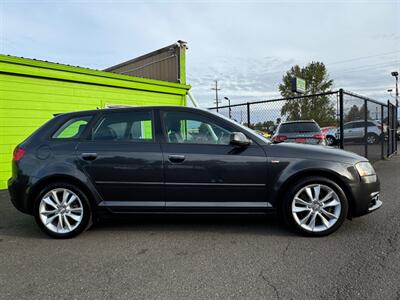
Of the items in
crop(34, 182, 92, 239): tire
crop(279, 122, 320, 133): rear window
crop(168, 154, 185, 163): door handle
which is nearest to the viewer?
crop(168, 154, 185, 163): door handle

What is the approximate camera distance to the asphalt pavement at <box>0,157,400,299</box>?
2.73 meters

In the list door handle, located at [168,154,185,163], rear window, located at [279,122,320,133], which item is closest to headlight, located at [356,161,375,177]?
door handle, located at [168,154,185,163]

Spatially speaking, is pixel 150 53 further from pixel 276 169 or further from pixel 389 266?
pixel 389 266

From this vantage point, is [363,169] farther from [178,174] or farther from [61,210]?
[61,210]

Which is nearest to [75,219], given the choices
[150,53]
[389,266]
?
[389,266]

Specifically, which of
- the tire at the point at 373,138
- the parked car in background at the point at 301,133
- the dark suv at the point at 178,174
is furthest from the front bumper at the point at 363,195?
the tire at the point at 373,138

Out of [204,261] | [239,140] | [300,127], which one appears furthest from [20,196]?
[300,127]

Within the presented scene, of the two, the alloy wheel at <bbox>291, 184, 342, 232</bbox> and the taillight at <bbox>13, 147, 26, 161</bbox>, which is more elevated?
the taillight at <bbox>13, 147, 26, 161</bbox>

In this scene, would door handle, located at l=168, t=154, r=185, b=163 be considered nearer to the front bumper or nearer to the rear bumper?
the rear bumper

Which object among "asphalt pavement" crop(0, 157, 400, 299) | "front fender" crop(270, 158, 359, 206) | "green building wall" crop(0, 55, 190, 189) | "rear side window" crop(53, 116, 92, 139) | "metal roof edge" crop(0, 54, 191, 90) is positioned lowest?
"asphalt pavement" crop(0, 157, 400, 299)

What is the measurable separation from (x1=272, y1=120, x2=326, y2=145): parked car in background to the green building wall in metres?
4.44

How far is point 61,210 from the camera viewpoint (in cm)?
409

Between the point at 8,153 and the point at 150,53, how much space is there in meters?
6.56

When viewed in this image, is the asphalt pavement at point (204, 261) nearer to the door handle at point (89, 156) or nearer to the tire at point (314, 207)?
the tire at point (314, 207)
